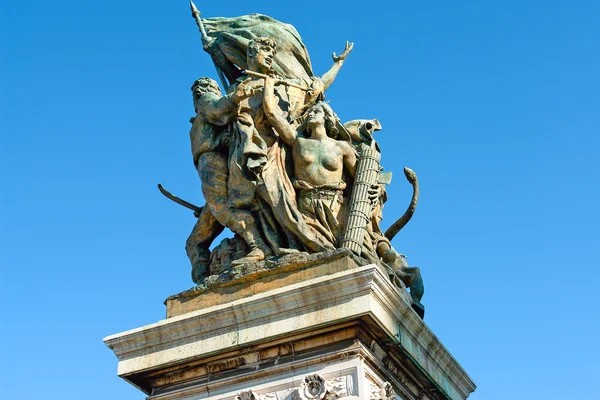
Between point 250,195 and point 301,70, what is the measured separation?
8.24 ft

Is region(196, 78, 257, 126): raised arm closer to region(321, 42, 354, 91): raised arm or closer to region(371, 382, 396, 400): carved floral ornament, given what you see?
region(321, 42, 354, 91): raised arm

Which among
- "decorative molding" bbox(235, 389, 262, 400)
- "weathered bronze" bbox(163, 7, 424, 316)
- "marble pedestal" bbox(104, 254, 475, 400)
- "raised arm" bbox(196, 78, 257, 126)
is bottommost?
"decorative molding" bbox(235, 389, 262, 400)

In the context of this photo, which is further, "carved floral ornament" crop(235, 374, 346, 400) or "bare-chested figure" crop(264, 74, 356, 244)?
"bare-chested figure" crop(264, 74, 356, 244)

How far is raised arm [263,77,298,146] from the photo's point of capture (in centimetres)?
1298

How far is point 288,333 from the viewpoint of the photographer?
11.2 meters

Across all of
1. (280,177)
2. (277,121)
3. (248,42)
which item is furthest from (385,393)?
(248,42)

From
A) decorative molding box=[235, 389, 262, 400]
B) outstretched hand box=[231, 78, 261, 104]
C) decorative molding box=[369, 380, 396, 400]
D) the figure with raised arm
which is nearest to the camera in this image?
decorative molding box=[369, 380, 396, 400]

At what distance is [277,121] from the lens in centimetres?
1303

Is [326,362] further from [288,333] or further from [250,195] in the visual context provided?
[250,195]

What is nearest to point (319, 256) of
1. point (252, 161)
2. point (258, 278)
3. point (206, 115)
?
point (258, 278)

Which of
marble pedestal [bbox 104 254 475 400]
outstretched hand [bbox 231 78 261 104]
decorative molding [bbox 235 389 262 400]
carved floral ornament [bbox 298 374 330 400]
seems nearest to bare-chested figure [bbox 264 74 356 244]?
outstretched hand [bbox 231 78 261 104]

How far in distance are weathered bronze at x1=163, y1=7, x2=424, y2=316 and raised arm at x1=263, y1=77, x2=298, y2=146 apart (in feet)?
0.04

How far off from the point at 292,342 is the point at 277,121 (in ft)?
10.1

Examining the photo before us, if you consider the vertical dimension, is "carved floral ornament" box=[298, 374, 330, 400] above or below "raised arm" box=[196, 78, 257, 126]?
below
